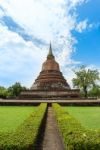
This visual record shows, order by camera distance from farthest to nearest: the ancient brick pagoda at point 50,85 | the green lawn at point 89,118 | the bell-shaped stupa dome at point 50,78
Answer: the bell-shaped stupa dome at point 50,78
the ancient brick pagoda at point 50,85
the green lawn at point 89,118

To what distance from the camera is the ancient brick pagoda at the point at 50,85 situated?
4609cm

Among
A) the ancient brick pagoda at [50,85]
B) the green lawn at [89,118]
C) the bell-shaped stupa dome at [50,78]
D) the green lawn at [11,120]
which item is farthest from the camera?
the bell-shaped stupa dome at [50,78]

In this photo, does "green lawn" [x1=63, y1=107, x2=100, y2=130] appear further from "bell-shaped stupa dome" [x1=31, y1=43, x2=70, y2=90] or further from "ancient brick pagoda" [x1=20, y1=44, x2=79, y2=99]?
"bell-shaped stupa dome" [x1=31, y1=43, x2=70, y2=90]

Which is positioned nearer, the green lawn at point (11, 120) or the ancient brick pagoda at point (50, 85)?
the green lawn at point (11, 120)

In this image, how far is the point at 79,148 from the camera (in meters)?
5.69

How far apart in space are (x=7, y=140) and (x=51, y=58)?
168ft

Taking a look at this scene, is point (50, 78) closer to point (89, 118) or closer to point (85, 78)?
point (85, 78)

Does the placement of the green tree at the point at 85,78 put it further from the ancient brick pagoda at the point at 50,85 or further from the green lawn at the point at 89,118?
the green lawn at the point at 89,118

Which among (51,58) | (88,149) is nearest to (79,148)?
(88,149)

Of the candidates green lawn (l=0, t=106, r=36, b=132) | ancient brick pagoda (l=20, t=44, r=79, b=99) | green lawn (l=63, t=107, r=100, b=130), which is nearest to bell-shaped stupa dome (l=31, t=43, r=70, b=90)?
ancient brick pagoda (l=20, t=44, r=79, b=99)

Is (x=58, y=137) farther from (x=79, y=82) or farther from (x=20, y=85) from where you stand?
(x=20, y=85)

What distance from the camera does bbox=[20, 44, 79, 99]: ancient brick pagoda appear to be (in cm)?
4609

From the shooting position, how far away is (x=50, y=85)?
49906 millimetres

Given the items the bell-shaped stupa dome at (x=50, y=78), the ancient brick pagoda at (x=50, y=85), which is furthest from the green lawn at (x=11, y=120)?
the bell-shaped stupa dome at (x=50, y=78)
